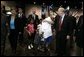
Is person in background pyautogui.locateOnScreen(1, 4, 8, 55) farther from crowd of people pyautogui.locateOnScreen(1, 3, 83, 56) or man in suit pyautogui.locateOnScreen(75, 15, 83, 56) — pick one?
man in suit pyautogui.locateOnScreen(75, 15, 83, 56)

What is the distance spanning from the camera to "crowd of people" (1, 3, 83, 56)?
7316 mm

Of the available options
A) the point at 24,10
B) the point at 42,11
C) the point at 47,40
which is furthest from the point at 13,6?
the point at 47,40

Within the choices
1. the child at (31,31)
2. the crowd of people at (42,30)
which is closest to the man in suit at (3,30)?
the crowd of people at (42,30)

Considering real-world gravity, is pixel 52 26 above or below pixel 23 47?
above

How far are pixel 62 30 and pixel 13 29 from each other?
1.49 m

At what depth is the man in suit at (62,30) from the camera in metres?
7.32

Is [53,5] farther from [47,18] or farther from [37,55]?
[37,55]

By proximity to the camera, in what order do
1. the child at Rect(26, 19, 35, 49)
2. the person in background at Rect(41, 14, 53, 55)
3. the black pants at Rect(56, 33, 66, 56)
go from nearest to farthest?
the black pants at Rect(56, 33, 66, 56) < the person in background at Rect(41, 14, 53, 55) < the child at Rect(26, 19, 35, 49)

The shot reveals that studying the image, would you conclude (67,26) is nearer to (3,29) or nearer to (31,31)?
(31,31)

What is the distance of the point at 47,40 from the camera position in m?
8.30

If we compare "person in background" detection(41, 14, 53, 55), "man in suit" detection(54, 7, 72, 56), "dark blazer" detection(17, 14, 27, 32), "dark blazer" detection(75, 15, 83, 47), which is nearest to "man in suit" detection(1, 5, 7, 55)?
"dark blazer" detection(17, 14, 27, 32)

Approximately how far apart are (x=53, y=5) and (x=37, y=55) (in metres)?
1.64

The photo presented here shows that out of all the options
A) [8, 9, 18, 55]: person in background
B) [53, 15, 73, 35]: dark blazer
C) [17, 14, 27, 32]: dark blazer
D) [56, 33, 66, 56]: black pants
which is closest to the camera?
[53, 15, 73, 35]: dark blazer

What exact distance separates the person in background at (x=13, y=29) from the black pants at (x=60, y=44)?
4.21 ft
